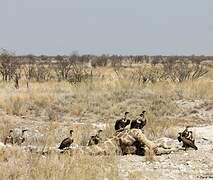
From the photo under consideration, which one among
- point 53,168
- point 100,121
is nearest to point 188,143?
point 53,168

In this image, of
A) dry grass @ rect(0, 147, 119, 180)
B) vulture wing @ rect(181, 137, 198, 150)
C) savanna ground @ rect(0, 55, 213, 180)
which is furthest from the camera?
vulture wing @ rect(181, 137, 198, 150)

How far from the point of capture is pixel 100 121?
23.6 m

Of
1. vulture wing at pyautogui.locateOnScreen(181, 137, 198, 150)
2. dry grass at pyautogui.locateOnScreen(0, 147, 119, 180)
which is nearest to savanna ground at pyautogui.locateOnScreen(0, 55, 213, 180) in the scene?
dry grass at pyautogui.locateOnScreen(0, 147, 119, 180)

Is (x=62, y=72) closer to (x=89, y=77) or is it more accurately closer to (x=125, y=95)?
(x=89, y=77)

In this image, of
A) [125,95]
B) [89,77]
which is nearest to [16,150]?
[125,95]

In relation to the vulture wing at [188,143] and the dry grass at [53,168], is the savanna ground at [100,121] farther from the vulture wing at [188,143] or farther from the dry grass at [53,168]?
the vulture wing at [188,143]

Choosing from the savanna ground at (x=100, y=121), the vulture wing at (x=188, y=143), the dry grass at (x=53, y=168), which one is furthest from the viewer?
the vulture wing at (x=188, y=143)

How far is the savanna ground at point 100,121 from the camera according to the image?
8.63 meters

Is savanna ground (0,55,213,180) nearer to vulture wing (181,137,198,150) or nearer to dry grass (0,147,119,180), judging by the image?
dry grass (0,147,119,180)

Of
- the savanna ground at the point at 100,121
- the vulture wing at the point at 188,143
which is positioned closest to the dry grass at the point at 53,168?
the savanna ground at the point at 100,121

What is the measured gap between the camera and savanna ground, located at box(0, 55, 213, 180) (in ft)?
28.3

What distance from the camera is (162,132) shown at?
669 inches

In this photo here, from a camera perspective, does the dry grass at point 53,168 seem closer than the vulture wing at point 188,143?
Yes

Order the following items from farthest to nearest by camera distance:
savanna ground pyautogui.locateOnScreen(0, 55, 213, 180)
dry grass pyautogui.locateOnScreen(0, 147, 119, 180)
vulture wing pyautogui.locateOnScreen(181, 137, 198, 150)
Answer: vulture wing pyautogui.locateOnScreen(181, 137, 198, 150)
savanna ground pyautogui.locateOnScreen(0, 55, 213, 180)
dry grass pyautogui.locateOnScreen(0, 147, 119, 180)
